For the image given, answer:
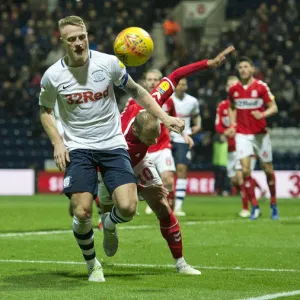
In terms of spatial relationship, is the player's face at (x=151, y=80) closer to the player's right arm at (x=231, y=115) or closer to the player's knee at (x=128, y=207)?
the player's right arm at (x=231, y=115)

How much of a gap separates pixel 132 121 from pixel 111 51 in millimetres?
19904

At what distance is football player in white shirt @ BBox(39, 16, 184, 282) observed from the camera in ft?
24.5

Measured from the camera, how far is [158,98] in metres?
8.38

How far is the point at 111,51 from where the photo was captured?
28.2 metres

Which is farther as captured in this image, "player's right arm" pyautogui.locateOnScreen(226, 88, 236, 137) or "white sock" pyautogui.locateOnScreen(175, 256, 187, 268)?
"player's right arm" pyautogui.locateOnScreen(226, 88, 236, 137)

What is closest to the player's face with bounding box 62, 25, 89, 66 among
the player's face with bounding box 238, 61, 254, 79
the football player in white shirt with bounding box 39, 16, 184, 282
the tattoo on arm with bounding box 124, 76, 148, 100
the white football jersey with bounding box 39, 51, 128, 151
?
the football player in white shirt with bounding box 39, 16, 184, 282

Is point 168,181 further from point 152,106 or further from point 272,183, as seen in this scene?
point 152,106

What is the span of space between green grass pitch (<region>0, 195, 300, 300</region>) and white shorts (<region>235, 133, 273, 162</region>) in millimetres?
1053

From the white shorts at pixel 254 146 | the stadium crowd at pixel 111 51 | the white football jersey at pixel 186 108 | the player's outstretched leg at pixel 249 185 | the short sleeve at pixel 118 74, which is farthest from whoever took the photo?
the stadium crowd at pixel 111 51

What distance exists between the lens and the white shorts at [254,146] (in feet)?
49.0

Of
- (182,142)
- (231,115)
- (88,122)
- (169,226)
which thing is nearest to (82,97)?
(88,122)

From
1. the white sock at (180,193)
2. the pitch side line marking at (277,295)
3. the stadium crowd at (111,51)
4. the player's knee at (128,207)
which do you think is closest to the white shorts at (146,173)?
the player's knee at (128,207)

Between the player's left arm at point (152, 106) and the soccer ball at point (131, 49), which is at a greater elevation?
the soccer ball at point (131, 49)

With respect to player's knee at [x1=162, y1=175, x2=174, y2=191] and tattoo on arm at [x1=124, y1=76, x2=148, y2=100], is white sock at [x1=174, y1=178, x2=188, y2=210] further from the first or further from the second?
tattoo on arm at [x1=124, y1=76, x2=148, y2=100]
